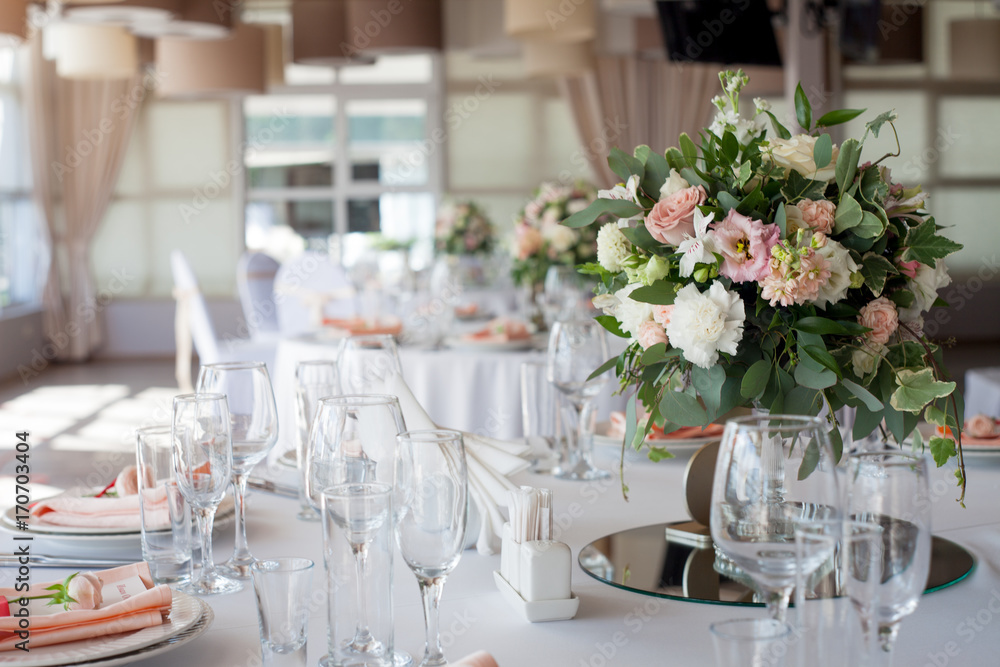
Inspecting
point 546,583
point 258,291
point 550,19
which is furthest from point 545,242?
point 546,583

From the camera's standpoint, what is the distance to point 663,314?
1.26m

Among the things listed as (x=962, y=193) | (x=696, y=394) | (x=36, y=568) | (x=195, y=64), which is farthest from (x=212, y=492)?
(x=962, y=193)

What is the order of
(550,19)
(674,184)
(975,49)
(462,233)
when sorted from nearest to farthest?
1. (674,184)
2. (550,19)
3. (462,233)
4. (975,49)

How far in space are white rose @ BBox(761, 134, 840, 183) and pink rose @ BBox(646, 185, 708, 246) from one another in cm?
10

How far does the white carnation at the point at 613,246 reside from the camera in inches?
52.0

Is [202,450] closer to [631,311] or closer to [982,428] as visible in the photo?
[631,311]

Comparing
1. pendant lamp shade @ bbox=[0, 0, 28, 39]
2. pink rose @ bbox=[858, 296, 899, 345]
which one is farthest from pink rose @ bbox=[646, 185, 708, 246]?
pendant lamp shade @ bbox=[0, 0, 28, 39]

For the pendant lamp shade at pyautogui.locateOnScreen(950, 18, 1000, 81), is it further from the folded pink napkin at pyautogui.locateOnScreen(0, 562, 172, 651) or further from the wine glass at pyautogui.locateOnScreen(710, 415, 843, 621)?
the folded pink napkin at pyautogui.locateOnScreen(0, 562, 172, 651)

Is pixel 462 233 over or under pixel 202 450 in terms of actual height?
over

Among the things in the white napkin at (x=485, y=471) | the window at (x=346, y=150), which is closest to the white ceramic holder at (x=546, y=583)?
the white napkin at (x=485, y=471)

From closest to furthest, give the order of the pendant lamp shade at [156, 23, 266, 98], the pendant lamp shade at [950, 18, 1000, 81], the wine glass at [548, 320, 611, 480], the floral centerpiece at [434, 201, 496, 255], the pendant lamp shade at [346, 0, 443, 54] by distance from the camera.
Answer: the wine glass at [548, 320, 611, 480] < the pendant lamp shade at [346, 0, 443, 54] < the pendant lamp shade at [156, 23, 266, 98] < the floral centerpiece at [434, 201, 496, 255] < the pendant lamp shade at [950, 18, 1000, 81]

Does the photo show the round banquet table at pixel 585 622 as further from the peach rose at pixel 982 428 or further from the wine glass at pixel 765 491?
the peach rose at pixel 982 428

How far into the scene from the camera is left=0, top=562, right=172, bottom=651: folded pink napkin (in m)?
1.00

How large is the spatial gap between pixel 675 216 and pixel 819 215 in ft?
0.54
